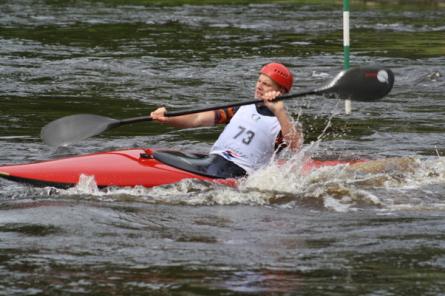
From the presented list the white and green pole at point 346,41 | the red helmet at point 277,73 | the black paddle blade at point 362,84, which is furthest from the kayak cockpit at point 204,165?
the white and green pole at point 346,41

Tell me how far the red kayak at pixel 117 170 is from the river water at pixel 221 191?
83mm

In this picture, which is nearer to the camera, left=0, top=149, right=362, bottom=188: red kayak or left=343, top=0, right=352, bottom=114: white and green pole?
left=0, top=149, right=362, bottom=188: red kayak

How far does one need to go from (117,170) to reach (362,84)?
2.09 meters

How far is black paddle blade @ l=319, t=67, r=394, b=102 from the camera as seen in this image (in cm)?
912

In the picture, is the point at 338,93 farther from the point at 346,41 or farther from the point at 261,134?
the point at 346,41

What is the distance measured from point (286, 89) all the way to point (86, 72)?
8282 millimetres

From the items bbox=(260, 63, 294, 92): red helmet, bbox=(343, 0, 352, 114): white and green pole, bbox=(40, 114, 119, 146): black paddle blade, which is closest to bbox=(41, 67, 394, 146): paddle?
bbox=(40, 114, 119, 146): black paddle blade

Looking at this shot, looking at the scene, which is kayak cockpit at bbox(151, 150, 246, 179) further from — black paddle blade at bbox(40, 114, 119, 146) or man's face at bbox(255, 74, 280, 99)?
black paddle blade at bbox(40, 114, 119, 146)

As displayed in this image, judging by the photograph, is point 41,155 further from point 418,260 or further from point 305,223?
point 418,260

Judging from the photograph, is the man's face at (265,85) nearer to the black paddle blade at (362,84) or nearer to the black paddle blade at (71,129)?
the black paddle blade at (362,84)

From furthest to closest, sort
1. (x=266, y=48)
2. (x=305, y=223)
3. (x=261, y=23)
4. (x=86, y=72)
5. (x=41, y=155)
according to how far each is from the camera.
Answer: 1. (x=261, y=23)
2. (x=266, y=48)
3. (x=86, y=72)
4. (x=41, y=155)
5. (x=305, y=223)

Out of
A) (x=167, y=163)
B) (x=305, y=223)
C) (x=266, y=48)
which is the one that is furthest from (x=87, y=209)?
(x=266, y=48)

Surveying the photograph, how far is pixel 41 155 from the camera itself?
10.5 metres

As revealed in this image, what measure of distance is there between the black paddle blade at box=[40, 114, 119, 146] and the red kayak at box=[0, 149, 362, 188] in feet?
1.92
